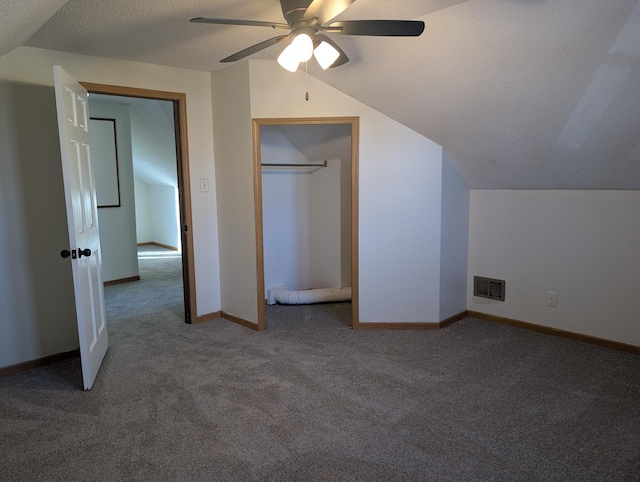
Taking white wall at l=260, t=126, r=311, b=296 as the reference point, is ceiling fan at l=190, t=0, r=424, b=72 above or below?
above

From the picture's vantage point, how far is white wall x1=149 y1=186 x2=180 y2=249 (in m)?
7.70

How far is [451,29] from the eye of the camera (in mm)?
2418

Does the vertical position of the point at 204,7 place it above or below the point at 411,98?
above

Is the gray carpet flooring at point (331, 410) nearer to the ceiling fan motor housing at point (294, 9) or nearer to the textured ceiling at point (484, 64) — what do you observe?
the textured ceiling at point (484, 64)

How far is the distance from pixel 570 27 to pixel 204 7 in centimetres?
186

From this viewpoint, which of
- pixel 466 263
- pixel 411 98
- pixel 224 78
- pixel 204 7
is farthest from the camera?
pixel 466 263

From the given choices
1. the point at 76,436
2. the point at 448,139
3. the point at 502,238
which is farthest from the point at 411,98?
the point at 76,436

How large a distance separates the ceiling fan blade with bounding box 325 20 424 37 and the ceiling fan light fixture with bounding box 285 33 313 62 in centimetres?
11

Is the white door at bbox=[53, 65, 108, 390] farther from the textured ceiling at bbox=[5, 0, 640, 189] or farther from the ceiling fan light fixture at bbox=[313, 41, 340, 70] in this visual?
the ceiling fan light fixture at bbox=[313, 41, 340, 70]

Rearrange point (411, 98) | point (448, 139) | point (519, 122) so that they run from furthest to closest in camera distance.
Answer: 1. point (448, 139)
2. point (411, 98)
3. point (519, 122)

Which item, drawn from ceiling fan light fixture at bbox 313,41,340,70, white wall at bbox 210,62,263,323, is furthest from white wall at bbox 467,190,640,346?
ceiling fan light fixture at bbox 313,41,340,70

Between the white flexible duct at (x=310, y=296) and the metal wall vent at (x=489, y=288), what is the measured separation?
48.3 inches

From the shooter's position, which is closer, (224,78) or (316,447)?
(316,447)

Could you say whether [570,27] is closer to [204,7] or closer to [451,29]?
[451,29]
